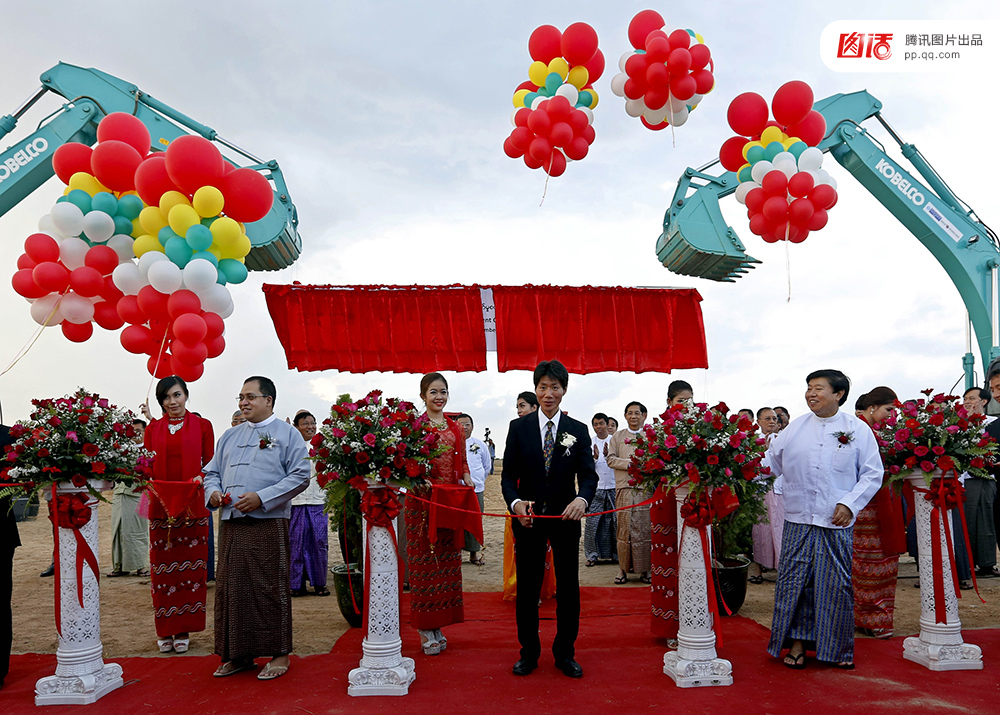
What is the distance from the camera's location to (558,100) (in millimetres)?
6004

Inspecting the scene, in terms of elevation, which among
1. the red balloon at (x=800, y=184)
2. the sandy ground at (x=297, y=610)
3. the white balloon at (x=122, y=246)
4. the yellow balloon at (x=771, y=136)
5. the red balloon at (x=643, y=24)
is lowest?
the sandy ground at (x=297, y=610)

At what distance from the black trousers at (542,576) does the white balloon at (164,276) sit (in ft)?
11.4

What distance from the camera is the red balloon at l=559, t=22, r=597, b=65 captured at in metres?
6.12

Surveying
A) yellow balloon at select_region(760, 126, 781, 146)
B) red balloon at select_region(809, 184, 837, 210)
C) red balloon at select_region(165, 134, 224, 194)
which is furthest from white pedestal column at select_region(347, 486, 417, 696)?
yellow balloon at select_region(760, 126, 781, 146)

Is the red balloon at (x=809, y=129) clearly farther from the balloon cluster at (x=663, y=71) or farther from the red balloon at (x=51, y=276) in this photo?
the red balloon at (x=51, y=276)

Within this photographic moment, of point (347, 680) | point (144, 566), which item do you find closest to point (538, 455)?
point (347, 680)

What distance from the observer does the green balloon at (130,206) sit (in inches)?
235

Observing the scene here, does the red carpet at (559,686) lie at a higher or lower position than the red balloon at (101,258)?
lower

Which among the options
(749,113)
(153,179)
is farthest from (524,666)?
(749,113)

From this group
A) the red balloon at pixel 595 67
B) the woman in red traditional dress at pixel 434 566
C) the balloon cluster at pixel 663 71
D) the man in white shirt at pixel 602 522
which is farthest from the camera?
the man in white shirt at pixel 602 522

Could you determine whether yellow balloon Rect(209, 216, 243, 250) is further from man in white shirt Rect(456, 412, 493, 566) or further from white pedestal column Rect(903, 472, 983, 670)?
white pedestal column Rect(903, 472, 983, 670)

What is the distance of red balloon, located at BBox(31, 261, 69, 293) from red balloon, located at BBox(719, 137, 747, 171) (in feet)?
20.8

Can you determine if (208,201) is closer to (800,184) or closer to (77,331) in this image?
(77,331)

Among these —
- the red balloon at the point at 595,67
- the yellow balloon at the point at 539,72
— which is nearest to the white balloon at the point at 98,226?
the yellow balloon at the point at 539,72
